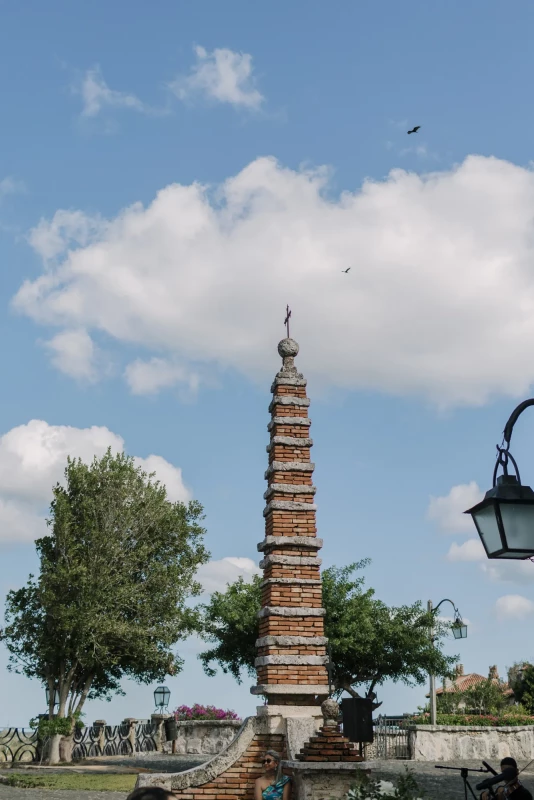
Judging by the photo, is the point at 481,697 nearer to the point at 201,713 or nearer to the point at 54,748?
the point at 201,713

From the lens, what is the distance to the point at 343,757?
42.7 feet

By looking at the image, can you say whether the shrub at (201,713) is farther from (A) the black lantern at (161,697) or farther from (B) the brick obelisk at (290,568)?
(B) the brick obelisk at (290,568)

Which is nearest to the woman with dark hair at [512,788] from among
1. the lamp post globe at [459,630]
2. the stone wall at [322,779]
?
the stone wall at [322,779]

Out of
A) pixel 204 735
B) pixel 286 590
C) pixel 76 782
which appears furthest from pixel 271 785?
pixel 204 735

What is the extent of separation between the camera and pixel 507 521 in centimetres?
601

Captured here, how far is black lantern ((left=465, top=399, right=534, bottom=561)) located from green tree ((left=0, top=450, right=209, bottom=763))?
2727 centimetres

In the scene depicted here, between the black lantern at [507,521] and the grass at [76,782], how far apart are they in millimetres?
16073

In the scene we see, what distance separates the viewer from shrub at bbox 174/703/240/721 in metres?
35.0

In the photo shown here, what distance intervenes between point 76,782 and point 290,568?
11.0 metres

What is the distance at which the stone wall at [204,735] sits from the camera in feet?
102

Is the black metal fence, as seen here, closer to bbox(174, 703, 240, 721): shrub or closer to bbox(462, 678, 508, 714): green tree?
bbox(174, 703, 240, 721): shrub

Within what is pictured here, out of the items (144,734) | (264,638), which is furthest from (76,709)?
(264,638)

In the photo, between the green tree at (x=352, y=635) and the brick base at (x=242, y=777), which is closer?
the brick base at (x=242, y=777)

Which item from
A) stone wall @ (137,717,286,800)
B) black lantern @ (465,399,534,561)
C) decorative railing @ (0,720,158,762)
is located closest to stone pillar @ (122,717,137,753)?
decorative railing @ (0,720,158,762)
